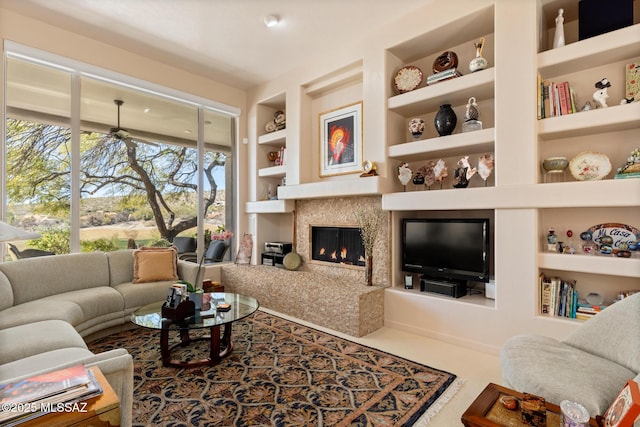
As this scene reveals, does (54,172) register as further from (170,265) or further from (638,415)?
(638,415)

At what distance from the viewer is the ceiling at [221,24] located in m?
3.06

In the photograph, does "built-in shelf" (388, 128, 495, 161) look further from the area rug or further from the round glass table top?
the round glass table top

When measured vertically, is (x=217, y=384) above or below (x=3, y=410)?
below

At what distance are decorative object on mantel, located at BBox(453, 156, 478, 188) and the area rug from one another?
1.72 m

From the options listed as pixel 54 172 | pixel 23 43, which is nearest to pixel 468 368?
pixel 54 172

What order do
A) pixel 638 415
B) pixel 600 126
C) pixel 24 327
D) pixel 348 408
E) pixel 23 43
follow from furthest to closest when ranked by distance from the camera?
pixel 23 43, pixel 600 126, pixel 24 327, pixel 348 408, pixel 638 415

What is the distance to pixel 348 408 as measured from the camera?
1.97 m

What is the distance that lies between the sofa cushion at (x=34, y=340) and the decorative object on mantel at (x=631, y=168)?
12.9ft

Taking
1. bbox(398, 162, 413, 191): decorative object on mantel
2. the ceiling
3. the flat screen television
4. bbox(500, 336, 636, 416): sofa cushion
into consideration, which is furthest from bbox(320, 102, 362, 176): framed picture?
bbox(500, 336, 636, 416): sofa cushion

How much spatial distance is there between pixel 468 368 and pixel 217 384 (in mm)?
1931

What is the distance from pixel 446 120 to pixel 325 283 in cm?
219

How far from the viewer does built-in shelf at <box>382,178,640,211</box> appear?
2.22m

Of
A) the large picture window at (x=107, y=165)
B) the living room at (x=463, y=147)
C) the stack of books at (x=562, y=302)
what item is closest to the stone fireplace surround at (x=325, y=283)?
the living room at (x=463, y=147)

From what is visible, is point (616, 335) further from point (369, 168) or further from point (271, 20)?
point (271, 20)
